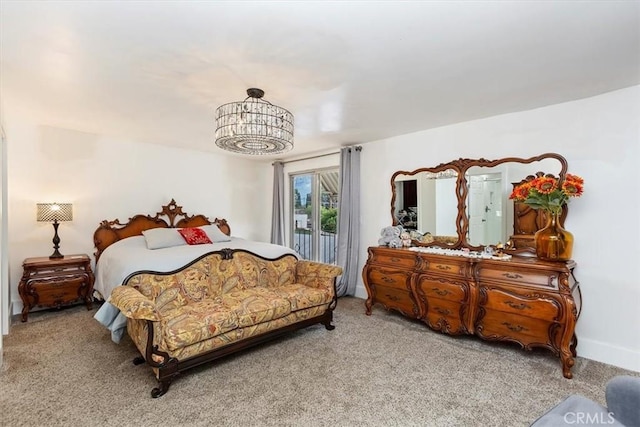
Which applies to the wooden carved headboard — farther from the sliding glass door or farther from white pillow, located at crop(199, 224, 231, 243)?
the sliding glass door

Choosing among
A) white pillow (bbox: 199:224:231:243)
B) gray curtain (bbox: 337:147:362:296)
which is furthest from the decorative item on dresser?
white pillow (bbox: 199:224:231:243)

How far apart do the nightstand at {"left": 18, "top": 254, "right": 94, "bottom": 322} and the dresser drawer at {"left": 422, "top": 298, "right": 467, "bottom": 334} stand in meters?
4.01

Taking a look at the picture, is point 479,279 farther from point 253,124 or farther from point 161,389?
A: point 161,389

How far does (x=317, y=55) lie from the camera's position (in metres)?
2.03

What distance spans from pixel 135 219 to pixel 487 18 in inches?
185

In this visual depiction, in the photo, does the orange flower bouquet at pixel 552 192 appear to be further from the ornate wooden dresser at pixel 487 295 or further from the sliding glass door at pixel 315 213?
the sliding glass door at pixel 315 213

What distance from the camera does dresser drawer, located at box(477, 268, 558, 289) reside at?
2.50 m

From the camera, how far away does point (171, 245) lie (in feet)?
13.0

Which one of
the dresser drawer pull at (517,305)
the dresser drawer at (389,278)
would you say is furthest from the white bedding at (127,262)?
the dresser drawer pull at (517,305)

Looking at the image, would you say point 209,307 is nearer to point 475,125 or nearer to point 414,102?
point 414,102

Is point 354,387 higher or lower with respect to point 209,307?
lower

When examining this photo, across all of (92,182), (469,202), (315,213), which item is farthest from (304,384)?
(92,182)

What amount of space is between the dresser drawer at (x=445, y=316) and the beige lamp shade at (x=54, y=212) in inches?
172

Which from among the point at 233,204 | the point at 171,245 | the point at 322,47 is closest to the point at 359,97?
the point at 322,47
